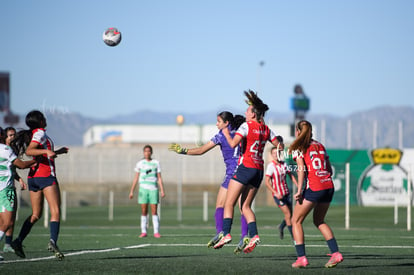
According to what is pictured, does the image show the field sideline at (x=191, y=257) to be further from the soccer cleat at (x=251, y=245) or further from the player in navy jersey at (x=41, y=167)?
the player in navy jersey at (x=41, y=167)

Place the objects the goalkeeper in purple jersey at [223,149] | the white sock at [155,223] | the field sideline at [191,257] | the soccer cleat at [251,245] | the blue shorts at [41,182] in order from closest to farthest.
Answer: the field sideline at [191,257], the soccer cleat at [251,245], the blue shorts at [41,182], the goalkeeper in purple jersey at [223,149], the white sock at [155,223]

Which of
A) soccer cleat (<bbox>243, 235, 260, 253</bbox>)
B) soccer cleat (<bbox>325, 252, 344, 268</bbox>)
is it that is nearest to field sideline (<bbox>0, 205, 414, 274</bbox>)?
soccer cleat (<bbox>325, 252, 344, 268</bbox>)

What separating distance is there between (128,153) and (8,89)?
35.1m

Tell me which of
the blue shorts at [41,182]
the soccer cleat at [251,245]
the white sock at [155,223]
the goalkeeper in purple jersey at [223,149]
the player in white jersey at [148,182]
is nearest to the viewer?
the soccer cleat at [251,245]

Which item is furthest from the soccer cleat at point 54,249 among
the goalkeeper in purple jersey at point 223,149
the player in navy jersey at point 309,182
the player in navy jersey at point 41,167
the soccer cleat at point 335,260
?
the soccer cleat at point 335,260

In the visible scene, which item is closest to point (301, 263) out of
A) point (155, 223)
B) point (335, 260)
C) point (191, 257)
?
point (335, 260)

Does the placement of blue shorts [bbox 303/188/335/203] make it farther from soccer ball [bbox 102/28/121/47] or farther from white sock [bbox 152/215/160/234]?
white sock [bbox 152/215/160/234]

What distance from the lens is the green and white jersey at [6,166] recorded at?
42.0 ft

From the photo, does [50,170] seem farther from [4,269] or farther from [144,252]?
[144,252]

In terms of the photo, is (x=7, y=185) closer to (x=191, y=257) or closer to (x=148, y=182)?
(x=191, y=257)

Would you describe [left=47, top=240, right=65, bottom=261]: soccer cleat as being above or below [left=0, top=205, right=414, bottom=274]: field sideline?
above

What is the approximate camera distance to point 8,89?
89812 millimetres

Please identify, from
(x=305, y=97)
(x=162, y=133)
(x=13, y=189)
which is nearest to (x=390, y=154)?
(x=13, y=189)

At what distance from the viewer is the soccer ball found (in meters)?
18.5
